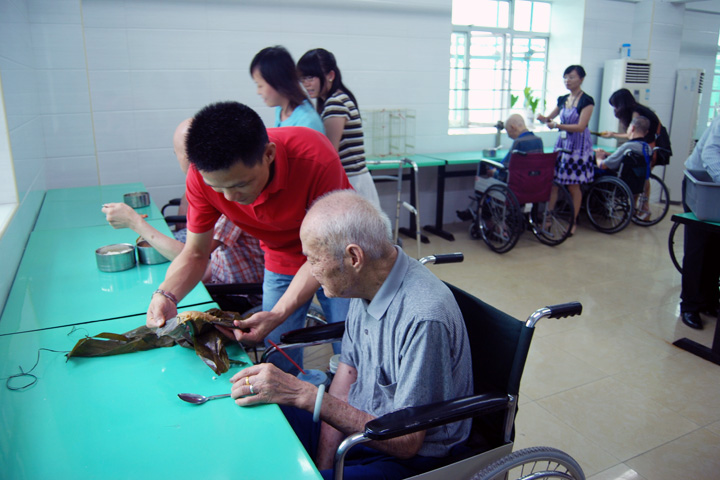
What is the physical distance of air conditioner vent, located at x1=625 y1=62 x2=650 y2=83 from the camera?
5500 mm

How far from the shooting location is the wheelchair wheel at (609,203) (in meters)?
4.80

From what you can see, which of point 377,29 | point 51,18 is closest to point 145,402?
point 51,18

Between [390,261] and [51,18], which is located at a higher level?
[51,18]

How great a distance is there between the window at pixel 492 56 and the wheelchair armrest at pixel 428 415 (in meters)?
4.62

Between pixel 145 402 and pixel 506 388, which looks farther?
pixel 506 388

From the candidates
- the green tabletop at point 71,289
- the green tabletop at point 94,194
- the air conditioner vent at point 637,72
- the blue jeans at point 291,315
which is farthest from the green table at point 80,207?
the air conditioner vent at point 637,72

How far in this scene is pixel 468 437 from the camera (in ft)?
4.20

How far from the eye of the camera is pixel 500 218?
440cm

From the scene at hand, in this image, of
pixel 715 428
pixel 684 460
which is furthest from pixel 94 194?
pixel 715 428

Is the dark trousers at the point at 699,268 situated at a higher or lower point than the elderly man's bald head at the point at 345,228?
lower

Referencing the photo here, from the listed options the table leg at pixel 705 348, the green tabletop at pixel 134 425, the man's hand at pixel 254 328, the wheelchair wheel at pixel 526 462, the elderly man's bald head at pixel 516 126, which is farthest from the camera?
the elderly man's bald head at pixel 516 126

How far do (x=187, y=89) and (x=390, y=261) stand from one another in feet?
10.6

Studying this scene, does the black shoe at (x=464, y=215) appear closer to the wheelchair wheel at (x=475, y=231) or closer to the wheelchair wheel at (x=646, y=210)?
the wheelchair wheel at (x=475, y=231)

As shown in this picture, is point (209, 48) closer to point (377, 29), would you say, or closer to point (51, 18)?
point (51, 18)
